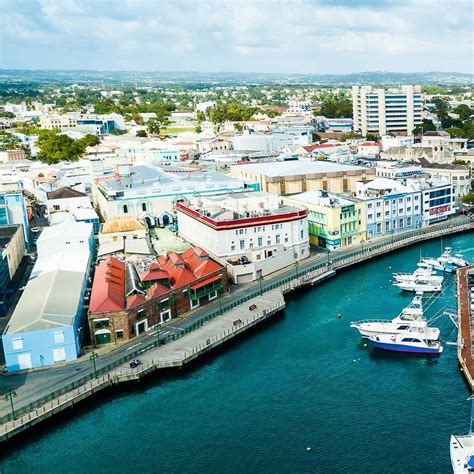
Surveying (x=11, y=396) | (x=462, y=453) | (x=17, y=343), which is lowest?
(x=462, y=453)

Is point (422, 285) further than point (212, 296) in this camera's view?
Yes

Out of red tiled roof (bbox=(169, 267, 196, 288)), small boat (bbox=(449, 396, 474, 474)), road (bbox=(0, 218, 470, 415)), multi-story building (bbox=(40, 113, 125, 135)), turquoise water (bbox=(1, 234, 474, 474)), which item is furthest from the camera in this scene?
multi-story building (bbox=(40, 113, 125, 135))

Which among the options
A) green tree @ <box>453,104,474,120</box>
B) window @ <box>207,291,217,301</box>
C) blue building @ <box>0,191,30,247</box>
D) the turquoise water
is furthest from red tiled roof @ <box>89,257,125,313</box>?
green tree @ <box>453,104,474,120</box>

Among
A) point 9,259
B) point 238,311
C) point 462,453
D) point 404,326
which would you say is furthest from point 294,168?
point 462,453

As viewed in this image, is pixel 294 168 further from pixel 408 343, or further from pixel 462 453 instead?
pixel 462 453

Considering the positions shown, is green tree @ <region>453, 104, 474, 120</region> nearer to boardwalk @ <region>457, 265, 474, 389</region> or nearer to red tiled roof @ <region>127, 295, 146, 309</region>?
boardwalk @ <region>457, 265, 474, 389</region>

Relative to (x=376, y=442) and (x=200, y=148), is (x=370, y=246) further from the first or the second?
(x=200, y=148)
